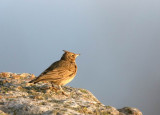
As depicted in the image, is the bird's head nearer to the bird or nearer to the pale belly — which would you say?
the bird

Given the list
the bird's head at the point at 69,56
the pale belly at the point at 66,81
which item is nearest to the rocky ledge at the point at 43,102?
the pale belly at the point at 66,81

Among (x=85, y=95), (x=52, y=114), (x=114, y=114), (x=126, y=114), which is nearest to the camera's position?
(x=52, y=114)

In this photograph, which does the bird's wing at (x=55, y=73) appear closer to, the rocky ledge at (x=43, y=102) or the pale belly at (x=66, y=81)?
the pale belly at (x=66, y=81)

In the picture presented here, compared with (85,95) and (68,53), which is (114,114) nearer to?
(85,95)

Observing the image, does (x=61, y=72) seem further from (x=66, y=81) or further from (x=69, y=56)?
(x=69, y=56)

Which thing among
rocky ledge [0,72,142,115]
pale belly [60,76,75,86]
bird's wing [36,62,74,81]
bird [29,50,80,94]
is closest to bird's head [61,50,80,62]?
bird [29,50,80,94]

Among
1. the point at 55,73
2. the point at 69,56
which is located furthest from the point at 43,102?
the point at 69,56

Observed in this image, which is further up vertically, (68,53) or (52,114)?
(68,53)

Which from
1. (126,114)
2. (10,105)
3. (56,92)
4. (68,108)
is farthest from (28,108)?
(126,114)
